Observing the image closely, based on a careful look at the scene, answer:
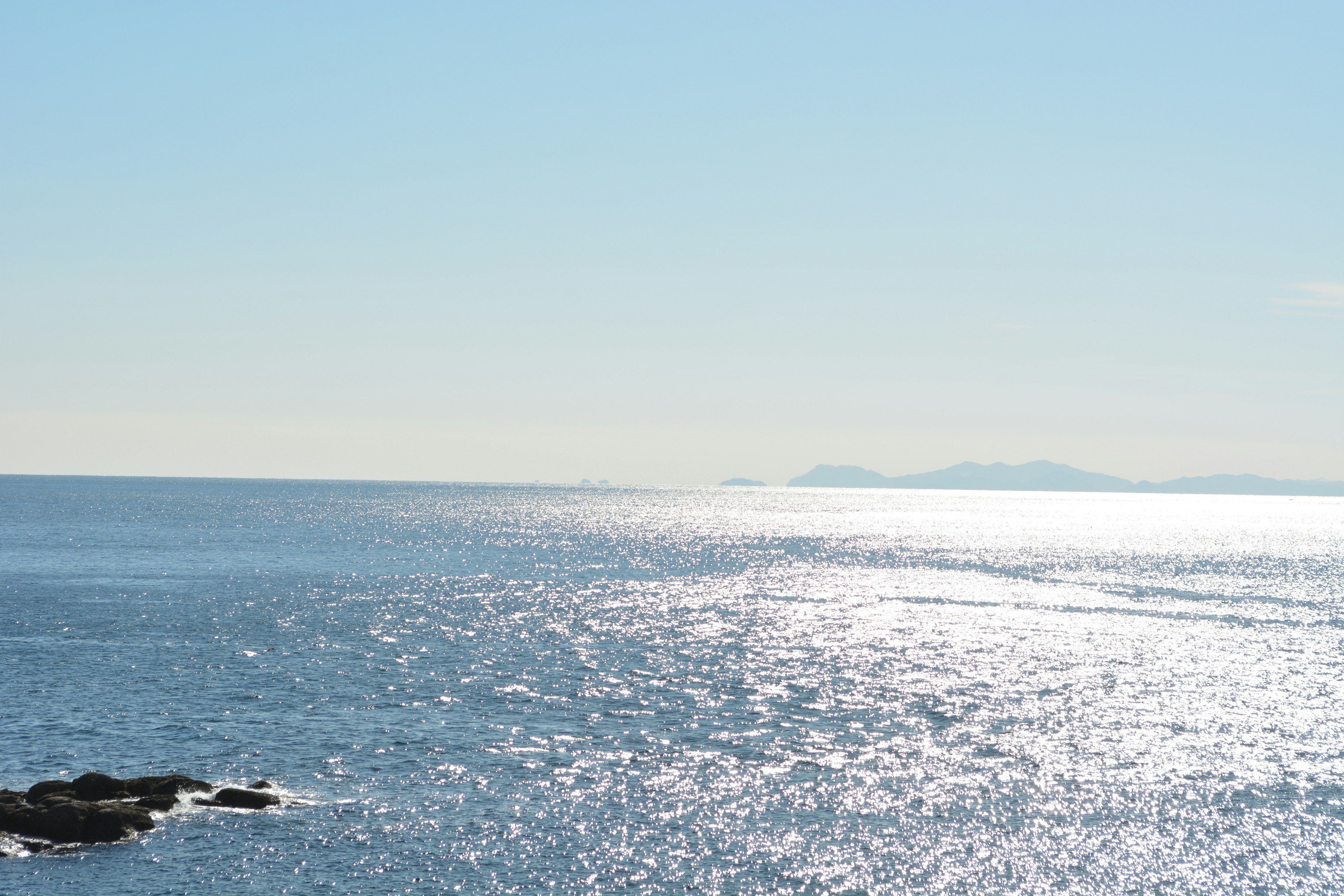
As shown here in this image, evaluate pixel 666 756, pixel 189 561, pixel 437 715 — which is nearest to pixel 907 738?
pixel 666 756

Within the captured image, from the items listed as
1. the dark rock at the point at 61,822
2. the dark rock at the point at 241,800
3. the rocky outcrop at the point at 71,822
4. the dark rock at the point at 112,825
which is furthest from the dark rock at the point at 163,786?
the dark rock at the point at 61,822

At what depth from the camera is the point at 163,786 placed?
42625 millimetres

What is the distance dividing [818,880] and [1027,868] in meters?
8.32

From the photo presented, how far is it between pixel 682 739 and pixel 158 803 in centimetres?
2555

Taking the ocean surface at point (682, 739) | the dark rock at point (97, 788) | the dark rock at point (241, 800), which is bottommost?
the ocean surface at point (682, 739)

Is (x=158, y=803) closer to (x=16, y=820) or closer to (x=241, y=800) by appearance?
(x=241, y=800)

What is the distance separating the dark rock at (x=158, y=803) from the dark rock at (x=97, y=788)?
1.21 meters

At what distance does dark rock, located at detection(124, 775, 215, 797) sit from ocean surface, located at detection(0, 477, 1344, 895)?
2466 millimetres

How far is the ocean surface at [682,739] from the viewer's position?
36875 millimetres

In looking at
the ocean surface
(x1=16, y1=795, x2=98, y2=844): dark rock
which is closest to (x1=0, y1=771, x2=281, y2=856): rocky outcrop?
(x1=16, y1=795, x2=98, y2=844): dark rock

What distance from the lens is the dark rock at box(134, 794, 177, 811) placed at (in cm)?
4066

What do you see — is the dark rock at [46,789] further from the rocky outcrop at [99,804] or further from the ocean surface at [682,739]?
the ocean surface at [682,739]

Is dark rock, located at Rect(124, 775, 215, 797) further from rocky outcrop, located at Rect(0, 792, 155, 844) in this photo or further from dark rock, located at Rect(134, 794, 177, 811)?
rocky outcrop, located at Rect(0, 792, 155, 844)

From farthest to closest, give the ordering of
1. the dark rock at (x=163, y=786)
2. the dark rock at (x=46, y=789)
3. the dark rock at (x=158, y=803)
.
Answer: the dark rock at (x=163, y=786) → the dark rock at (x=158, y=803) → the dark rock at (x=46, y=789)
